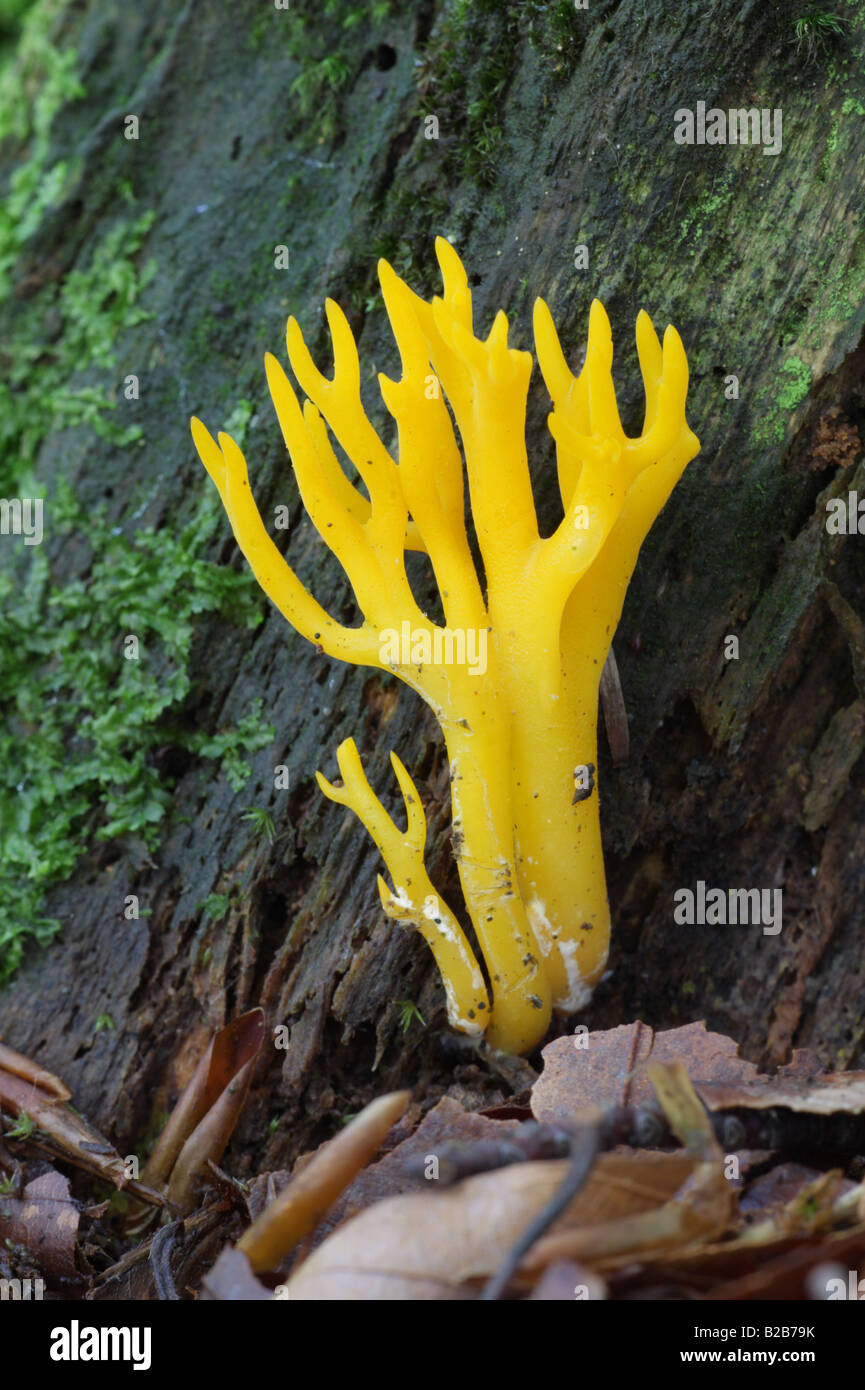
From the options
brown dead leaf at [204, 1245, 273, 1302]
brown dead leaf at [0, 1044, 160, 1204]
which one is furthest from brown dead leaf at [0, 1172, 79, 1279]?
brown dead leaf at [204, 1245, 273, 1302]

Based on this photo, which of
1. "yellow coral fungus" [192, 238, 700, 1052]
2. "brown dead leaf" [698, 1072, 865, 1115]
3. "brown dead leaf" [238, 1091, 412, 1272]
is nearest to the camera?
"brown dead leaf" [238, 1091, 412, 1272]

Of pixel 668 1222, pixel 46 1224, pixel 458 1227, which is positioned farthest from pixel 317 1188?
pixel 46 1224

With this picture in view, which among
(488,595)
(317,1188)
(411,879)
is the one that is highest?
(488,595)

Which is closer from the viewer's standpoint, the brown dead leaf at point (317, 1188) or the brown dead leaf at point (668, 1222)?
the brown dead leaf at point (668, 1222)

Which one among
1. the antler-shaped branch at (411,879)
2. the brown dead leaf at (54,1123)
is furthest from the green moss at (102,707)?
the antler-shaped branch at (411,879)

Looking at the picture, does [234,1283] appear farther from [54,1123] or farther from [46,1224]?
[54,1123]

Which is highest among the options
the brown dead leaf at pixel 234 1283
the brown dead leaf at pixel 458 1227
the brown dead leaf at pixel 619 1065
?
the brown dead leaf at pixel 619 1065

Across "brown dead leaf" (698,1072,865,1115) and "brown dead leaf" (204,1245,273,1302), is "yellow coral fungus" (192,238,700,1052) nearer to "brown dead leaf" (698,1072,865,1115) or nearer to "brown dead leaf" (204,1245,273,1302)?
"brown dead leaf" (698,1072,865,1115)

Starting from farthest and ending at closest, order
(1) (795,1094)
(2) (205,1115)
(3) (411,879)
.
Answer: (2) (205,1115), (3) (411,879), (1) (795,1094)

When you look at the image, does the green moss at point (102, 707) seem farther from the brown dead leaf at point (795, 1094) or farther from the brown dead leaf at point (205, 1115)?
the brown dead leaf at point (795, 1094)
